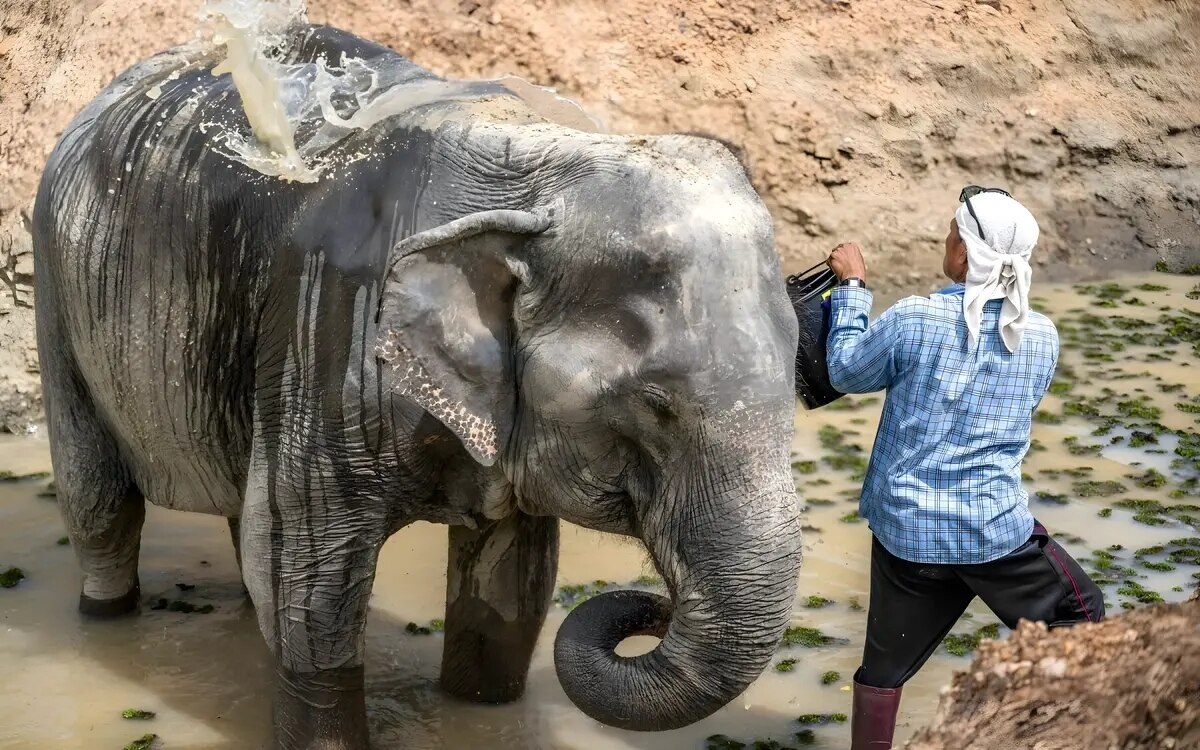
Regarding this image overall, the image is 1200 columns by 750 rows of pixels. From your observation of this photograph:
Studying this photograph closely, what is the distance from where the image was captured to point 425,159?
3539mm

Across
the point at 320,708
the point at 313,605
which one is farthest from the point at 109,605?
the point at 313,605

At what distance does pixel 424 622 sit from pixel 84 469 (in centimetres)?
125

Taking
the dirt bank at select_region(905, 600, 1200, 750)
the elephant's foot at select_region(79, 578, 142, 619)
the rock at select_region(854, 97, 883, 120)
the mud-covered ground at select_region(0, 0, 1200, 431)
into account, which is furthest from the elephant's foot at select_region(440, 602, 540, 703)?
the rock at select_region(854, 97, 883, 120)

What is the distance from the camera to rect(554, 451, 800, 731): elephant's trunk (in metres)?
3.12

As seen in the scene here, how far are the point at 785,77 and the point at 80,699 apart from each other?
616 cm

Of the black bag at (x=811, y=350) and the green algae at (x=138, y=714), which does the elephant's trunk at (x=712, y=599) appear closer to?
the black bag at (x=811, y=350)

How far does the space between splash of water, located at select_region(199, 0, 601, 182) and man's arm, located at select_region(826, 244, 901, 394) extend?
2.75 ft

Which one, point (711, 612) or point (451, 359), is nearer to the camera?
point (711, 612)

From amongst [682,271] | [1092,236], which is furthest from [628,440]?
[1092,236]

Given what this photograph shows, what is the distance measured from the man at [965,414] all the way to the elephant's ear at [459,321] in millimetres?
835

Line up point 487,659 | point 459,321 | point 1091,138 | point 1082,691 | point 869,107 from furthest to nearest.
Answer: point 1091,138 → point 869,107 → point 487,659 → point 459,321 → point 1082,691

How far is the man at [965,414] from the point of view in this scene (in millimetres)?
3498

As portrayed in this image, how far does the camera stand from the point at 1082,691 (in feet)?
Result: 8.79

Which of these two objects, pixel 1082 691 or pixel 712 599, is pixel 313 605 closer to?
pixel 712 599
